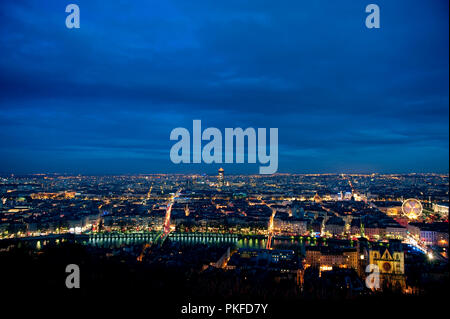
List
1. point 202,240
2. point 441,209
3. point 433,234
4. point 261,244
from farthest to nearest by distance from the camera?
point 441,209 → point 202,240 → point 261,244 → point 433,234

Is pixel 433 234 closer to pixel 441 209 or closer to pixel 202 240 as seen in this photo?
pixel 441 209

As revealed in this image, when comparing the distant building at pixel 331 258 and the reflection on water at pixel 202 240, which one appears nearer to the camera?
the distant building at pixel 331 258

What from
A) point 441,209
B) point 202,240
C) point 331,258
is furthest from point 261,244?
point 441,209

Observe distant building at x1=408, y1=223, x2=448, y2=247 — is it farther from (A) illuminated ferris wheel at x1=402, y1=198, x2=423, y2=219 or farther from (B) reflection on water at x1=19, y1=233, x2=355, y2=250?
(A) illuminated ferris wheel at x1=402, y1=198, x2=423, y2=219

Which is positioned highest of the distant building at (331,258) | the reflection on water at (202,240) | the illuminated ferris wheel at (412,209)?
the illuminated ferris wheel at (412,209)

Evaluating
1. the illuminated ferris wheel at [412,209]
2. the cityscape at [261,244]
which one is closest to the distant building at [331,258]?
the cityscape at [261,244]

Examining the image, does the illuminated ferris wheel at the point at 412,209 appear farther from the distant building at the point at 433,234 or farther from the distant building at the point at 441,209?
the distant building at the point at 433,234

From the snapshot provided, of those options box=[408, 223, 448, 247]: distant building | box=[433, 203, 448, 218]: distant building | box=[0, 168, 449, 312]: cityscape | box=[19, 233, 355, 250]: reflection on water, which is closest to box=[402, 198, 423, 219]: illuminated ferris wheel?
box=[0, 168, 449, 312]: cityscape
